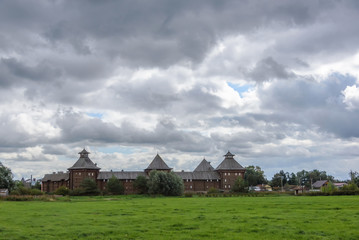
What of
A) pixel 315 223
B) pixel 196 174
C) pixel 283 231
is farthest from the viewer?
pixel 196 174

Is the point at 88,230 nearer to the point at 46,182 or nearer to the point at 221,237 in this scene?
the point at 221,237

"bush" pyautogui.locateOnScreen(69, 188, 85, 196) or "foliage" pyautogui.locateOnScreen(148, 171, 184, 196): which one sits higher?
"foliage" pyautogui.locateOnScreen(148, 171, 184, 196)

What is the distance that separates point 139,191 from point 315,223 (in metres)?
73.6

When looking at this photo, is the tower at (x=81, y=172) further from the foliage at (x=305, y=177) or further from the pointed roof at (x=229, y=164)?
the foliage at (x=305, y=177)

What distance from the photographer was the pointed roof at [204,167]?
387 feet

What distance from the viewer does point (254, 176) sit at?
146 metres

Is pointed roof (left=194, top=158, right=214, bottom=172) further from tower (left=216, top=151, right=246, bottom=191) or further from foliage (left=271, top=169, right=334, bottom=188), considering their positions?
foliage (left=271, top=169, right=334, bottom=188)

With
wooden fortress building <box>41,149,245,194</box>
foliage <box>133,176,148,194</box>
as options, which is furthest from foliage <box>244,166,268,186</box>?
foliage <box>133,176,148,194</box>

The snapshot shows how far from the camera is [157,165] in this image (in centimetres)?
10106

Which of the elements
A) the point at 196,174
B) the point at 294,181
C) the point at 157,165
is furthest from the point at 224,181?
the point at 294,181

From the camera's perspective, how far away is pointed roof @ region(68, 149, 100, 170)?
3829 inches

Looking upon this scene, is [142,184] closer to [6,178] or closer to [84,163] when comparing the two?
[84,163]

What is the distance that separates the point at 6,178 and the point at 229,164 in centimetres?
5873

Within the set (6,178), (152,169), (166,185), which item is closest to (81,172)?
(152,169)
